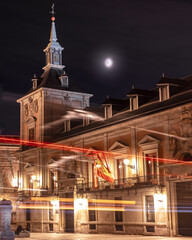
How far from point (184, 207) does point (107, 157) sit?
10846 millimetres

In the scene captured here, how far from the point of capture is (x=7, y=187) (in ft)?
219

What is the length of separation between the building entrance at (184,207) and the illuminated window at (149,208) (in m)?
2.82

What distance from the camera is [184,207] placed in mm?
33844

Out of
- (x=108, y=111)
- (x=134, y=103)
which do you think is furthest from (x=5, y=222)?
(x=108, y=111)

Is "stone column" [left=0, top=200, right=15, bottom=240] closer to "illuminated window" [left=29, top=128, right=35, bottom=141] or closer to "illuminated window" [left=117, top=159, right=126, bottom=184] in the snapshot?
"illuminated window" [left=117, top=159, right=126, bottom=184]

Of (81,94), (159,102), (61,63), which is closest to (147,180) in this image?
(159,102)

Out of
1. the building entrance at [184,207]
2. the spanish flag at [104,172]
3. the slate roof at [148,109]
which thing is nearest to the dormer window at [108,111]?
the slate roof at [148,109]

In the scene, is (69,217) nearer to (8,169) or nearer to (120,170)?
(120,170)

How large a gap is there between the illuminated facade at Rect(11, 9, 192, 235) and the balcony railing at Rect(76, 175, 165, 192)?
0.08 m

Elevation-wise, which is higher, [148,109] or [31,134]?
[31,134]

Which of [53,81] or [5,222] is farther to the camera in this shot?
[53,81]

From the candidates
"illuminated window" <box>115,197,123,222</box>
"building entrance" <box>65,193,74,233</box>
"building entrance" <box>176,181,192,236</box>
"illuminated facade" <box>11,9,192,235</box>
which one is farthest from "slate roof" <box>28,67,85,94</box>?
"building entrance" <box>176,181,192,236</box>

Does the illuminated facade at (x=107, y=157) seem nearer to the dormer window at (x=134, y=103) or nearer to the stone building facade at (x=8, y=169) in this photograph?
the dormer window at (x=134, y=103)

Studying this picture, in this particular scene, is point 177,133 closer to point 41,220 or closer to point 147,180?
point 147,180
